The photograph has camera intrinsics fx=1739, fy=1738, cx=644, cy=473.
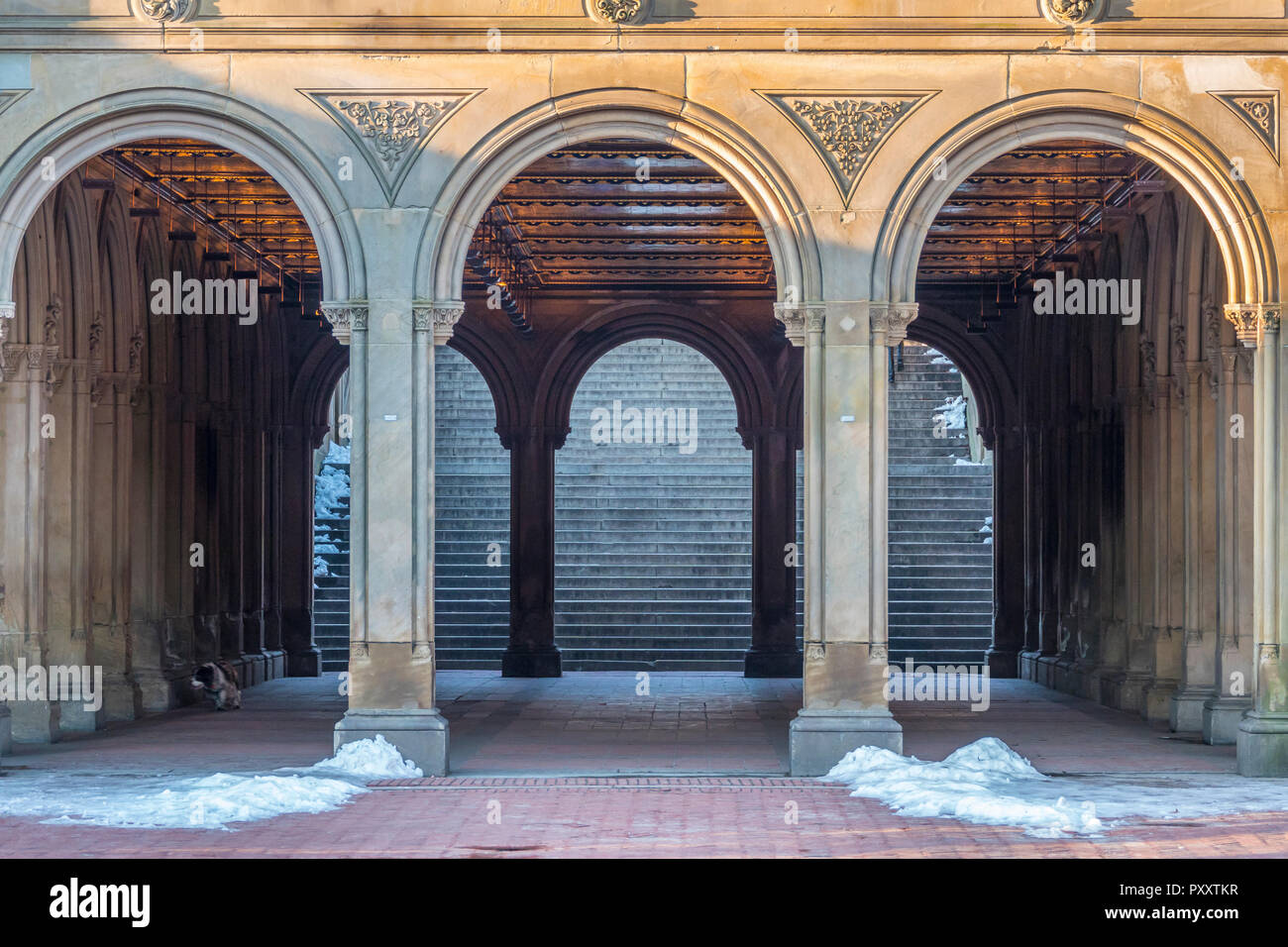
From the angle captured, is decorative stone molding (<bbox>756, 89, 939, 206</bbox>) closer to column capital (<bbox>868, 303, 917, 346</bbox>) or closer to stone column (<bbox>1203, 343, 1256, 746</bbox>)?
column capital (<bbox>868, 303, 917, 346</bbox>)

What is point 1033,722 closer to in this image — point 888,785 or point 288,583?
point 888,785

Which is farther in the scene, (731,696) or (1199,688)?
(731,696)

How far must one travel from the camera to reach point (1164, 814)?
10.3 metres

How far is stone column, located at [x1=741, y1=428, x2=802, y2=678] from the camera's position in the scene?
22172 millimetres

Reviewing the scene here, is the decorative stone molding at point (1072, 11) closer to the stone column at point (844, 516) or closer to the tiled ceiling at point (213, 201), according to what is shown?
the stone column at point (844, 516)

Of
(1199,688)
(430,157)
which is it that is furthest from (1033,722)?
(430,157)

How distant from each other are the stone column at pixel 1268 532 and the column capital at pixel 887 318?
2.29m

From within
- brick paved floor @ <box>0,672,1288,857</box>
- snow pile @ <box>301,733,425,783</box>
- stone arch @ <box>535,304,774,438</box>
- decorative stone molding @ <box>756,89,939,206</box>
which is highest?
decorative stone molding @ <box>756,89,939,206</box>

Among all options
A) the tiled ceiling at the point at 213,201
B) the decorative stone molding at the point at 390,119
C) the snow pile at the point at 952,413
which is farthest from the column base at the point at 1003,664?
the decorative stone molding at the point at 390,119

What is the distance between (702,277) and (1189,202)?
785 cm

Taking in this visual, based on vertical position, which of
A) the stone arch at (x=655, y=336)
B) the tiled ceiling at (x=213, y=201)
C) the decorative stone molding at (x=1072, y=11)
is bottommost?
the stone arch at (x=655, y=336)

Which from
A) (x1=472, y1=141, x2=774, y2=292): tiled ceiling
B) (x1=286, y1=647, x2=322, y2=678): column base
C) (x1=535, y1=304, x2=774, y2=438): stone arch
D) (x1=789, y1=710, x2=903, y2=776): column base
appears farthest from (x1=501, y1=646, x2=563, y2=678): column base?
(x1=789, y1=710, x2=903, y2=776): column base

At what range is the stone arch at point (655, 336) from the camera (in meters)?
22.4

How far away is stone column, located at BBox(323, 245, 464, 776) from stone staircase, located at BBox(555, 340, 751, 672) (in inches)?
492
